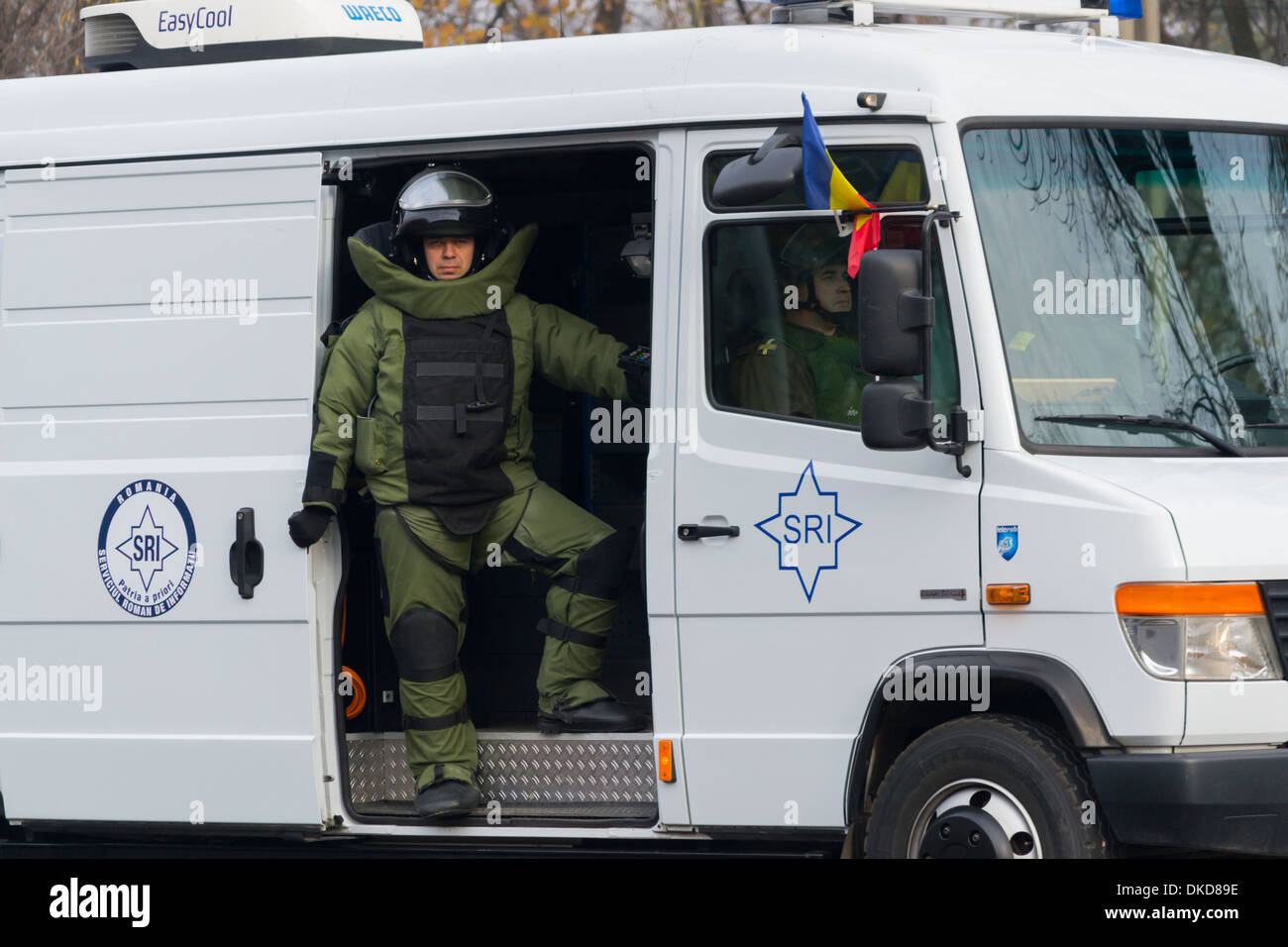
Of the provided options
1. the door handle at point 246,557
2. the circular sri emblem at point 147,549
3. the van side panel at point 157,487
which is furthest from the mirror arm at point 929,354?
the circular sri emblem at point 147,549

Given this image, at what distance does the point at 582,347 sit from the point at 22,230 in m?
2.04

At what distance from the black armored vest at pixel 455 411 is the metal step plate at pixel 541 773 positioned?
77 centimetres

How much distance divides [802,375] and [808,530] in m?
0.47

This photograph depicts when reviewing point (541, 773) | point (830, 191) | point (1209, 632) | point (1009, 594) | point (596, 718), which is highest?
point (830, 191)

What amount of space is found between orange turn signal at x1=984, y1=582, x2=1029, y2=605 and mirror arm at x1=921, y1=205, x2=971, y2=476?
0.33 metres

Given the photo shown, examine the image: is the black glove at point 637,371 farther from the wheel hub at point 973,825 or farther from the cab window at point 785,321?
the wheel hub at point 973,825

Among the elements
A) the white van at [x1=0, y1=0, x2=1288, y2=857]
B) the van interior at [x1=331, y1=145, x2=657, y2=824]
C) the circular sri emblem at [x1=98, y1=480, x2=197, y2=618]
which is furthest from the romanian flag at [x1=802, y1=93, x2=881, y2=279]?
the circular sri emblem at [x1=98, y1=480, x2=197, y2=618]

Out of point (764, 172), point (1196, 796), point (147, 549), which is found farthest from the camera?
point (147, 549)

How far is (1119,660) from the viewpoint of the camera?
5.38 meters

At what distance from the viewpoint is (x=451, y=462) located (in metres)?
6.55

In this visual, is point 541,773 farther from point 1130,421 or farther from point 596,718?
point 1130,421

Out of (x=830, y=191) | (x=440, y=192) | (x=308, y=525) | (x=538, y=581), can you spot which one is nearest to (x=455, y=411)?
(x=308, y=525)
